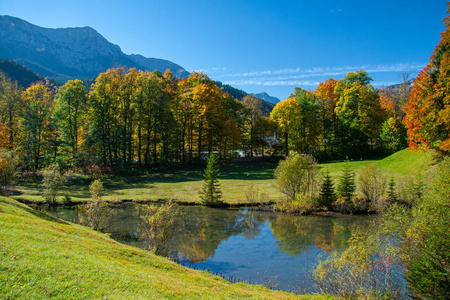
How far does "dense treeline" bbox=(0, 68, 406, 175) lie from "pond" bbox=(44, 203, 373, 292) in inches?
939

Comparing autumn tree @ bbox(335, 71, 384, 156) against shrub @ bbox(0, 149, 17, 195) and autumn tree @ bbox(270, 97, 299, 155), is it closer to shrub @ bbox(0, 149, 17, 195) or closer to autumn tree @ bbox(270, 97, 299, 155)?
autumn tree @ bbox(270, 97, 299, 155)

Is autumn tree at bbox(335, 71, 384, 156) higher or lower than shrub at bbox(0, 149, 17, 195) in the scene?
higher

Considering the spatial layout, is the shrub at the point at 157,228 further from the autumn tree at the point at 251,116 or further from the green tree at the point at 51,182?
the autumn tree at the point at 251,116

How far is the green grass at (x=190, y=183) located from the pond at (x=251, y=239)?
4336 millimetres

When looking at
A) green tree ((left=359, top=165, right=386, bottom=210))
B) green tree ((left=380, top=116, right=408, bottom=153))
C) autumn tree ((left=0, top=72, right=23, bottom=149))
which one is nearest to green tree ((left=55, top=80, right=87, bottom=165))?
autumn tree ((left=0, top=72, right=23, bottom=149))

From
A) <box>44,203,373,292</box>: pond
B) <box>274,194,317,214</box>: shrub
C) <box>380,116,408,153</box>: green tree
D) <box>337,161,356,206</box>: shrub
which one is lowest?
<box>44,203,373,292</box>: pond

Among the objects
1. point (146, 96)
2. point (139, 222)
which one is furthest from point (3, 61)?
point (139, 222)

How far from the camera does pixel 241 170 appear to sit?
58.4m

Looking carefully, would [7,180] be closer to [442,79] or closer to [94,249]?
[94,249]

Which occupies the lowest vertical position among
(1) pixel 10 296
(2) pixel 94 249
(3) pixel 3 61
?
(2) pixel 94 249

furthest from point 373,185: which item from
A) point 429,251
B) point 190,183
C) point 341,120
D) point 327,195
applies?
point 341,120

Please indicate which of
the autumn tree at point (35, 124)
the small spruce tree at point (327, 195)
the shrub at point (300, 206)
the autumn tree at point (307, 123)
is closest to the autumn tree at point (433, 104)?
the small spruce tree at point (327, 195)

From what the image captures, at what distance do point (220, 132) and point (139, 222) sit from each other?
35650mm

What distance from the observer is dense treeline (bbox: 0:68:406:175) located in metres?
49.4
